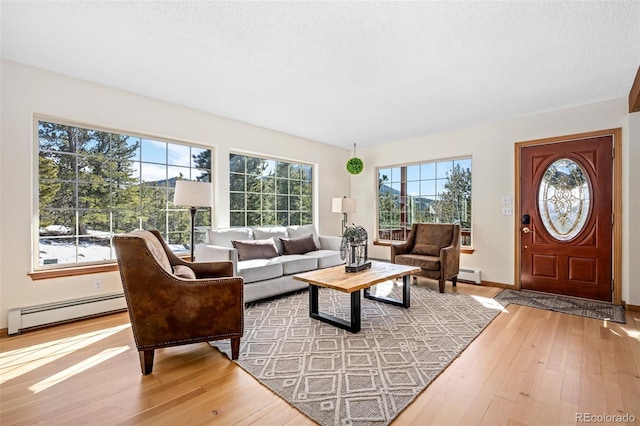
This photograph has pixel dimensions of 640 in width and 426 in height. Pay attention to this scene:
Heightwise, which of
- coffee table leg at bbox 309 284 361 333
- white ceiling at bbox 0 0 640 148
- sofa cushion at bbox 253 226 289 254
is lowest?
coffee table leg at bbox 309 284 361 333

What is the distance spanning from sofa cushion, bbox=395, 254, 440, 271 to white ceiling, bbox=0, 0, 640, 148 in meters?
2.00

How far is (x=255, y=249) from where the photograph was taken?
3734 millimetres

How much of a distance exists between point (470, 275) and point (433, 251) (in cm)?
68

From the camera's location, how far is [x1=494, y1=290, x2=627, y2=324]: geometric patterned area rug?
10.1ft

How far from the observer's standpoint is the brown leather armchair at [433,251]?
3.90m

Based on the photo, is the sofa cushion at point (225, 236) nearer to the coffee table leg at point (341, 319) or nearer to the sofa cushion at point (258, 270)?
the sofa cushion at point (258, 270)

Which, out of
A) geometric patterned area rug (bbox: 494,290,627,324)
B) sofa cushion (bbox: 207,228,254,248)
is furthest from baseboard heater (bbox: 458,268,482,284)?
sofa cushion (bbox: 207,228,254,248)

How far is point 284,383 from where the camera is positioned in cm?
187

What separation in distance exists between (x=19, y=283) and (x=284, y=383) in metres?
2.69

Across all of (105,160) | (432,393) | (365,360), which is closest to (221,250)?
(105,160)

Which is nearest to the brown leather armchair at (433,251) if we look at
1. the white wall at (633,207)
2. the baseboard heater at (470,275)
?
the baseboard heater at (470,275)

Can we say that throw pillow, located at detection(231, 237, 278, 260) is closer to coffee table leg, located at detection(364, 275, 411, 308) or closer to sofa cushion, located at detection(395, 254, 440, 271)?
coffee table leg, located at detection(364, 275, 411, 308)

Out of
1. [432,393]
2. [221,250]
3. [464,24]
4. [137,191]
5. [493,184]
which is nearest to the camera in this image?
[432,393]

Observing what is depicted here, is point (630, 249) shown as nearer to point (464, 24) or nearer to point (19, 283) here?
point (464, 24)
